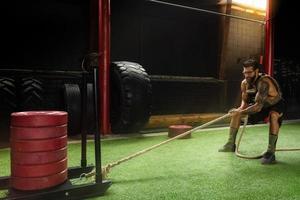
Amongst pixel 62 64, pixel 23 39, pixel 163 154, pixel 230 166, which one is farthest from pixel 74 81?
pixel 230 166

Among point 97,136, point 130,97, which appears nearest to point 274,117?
point 130,97

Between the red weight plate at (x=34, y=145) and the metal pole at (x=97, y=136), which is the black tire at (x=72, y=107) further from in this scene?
the red weight plate at (x=34, y=145)

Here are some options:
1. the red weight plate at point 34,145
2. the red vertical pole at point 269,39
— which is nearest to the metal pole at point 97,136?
the red weight plate at point 34,145

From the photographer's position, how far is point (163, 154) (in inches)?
149

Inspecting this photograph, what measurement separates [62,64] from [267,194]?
4476 millimetres

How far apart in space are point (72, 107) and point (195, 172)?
215 centimetres

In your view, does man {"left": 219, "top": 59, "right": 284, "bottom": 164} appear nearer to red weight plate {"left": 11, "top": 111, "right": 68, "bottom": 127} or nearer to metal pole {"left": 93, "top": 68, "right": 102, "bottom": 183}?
metal pole {"left": 93, "top": 68, "right": 102, "bottom": 183}

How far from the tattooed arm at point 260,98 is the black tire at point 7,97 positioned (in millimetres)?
2919

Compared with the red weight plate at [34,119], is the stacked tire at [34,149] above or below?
below

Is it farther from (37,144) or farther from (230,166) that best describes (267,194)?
(37,144)

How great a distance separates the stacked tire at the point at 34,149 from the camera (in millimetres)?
2129

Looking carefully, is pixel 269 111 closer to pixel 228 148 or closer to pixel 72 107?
pixel 228 148

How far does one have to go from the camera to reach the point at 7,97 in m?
4.32

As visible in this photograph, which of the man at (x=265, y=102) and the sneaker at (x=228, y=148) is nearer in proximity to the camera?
the man at (x=265, y=102)
